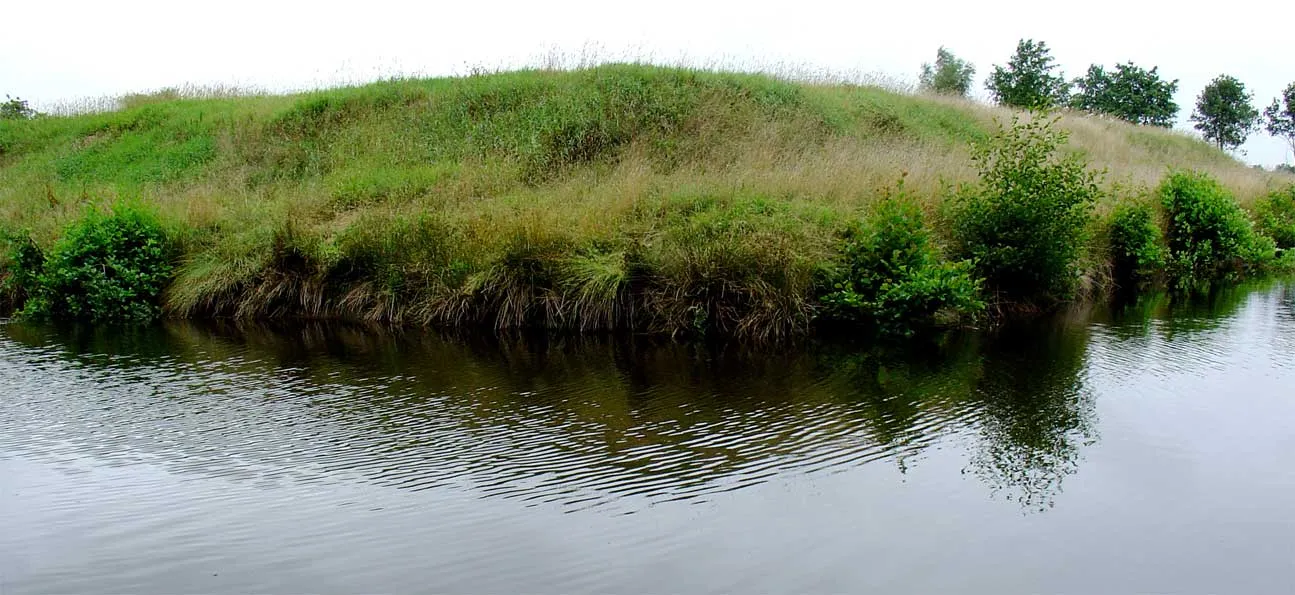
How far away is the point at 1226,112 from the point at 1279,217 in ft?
101

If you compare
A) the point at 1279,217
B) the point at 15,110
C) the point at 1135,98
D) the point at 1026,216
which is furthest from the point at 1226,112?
the point at 15,110

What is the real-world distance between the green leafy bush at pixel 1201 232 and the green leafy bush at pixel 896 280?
25.2 ft

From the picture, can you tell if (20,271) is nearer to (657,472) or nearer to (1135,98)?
(657,472)

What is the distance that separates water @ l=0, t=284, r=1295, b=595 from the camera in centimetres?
491

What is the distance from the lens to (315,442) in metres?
7.11

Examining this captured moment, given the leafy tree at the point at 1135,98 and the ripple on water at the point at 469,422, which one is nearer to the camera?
the ripple on water at the point at 469,422

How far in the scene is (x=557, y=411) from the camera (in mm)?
8164

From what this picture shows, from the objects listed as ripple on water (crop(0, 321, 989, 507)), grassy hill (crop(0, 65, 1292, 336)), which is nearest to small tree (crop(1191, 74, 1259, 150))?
grassy hill (crop(0, 65, 1292, 336))

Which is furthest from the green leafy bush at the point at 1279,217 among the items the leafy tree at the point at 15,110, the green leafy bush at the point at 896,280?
the leafy tree at the point at 15,110

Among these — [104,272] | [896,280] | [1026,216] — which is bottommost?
[896,280]

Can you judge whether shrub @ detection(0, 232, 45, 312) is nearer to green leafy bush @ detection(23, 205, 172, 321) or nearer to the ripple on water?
green leafy bush @ detection(23, 205, 172, 321)

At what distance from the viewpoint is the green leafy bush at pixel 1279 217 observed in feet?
66.0

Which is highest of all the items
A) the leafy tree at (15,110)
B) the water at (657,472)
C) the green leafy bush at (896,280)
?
the leafy tree at (15,110)

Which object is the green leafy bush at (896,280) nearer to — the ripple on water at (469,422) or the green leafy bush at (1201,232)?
the ripple on water at (469,422)
